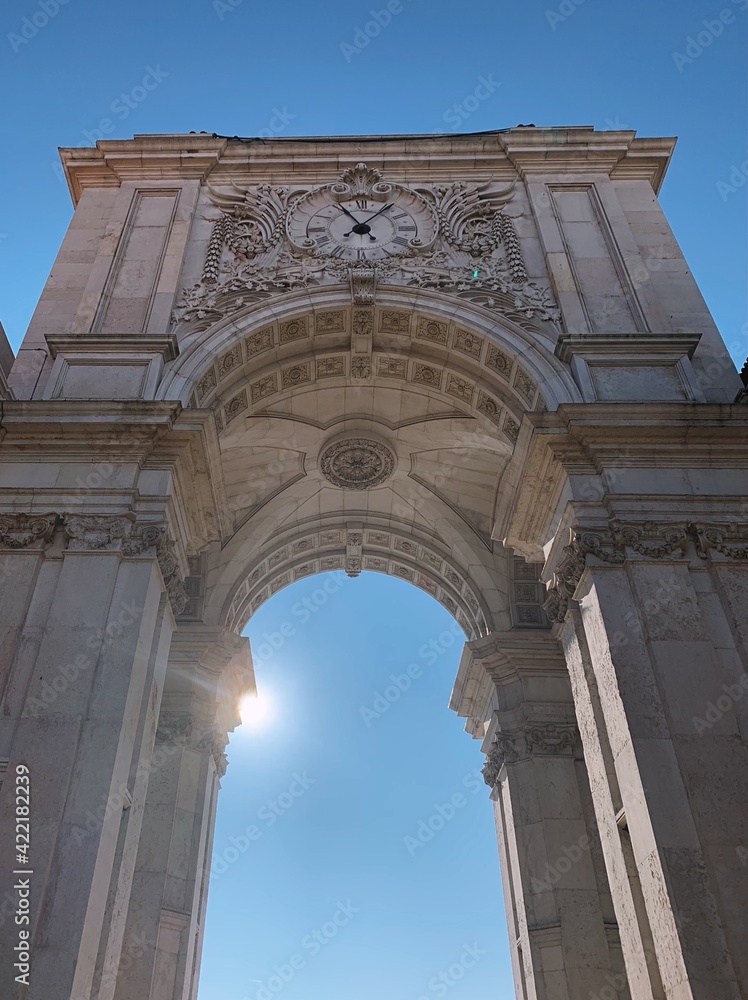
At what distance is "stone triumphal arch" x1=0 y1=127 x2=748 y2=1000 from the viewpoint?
29.3 feet

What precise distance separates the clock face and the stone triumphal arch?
0.24 ft

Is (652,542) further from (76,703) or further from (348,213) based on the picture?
(348,213)

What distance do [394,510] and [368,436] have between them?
2.82 meters

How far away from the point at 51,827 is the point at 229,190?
13644 mm

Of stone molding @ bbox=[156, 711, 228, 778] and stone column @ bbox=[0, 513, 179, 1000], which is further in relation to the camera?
stone molding @ bbox=[156, 711, 228, 778]

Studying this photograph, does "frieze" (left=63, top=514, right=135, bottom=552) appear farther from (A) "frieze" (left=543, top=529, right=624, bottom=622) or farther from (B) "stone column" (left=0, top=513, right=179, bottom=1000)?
(A) "frieze" (left=543, top=529, right=624, bottom=622)

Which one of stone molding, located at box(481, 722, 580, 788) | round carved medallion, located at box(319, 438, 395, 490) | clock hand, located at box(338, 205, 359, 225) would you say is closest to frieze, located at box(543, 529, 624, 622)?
stone molding, located at box(481, 722, 580, 788)

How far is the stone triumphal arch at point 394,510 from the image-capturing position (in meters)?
8.94

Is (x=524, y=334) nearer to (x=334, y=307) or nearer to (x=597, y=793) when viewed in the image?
(x=334, y=307)

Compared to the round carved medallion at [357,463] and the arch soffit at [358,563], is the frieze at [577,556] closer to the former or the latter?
the arch soffit at [358,563]

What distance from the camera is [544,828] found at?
15.5 m

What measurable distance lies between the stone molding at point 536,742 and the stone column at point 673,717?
5.76 metres

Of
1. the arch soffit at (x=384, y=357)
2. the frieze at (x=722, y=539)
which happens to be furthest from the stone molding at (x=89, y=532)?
the frieze at (x=722, y=539)

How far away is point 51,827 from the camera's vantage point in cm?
854
